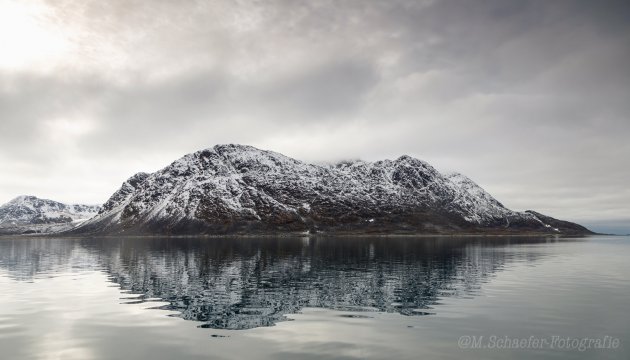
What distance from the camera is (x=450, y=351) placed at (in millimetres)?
29531

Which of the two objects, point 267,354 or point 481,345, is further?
point 481,345

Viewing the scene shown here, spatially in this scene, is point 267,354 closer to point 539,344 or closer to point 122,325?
point 122,325

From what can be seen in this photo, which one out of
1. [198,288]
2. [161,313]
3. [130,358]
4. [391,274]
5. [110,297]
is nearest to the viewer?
[130,358]

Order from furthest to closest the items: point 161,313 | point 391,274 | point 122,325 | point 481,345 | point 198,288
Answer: point 391,274, point 198,288, point 161,313, point 122,325, point 481,345

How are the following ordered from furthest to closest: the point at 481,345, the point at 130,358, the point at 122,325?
the point at 122,325
the point at 481,345
the point at 130,358

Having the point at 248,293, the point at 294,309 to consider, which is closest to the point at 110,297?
the point at 248,293

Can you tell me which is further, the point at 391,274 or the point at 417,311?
the point at 391,274

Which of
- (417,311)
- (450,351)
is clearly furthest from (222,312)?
(450,351)

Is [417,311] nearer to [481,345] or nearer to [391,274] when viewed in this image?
[481,345]

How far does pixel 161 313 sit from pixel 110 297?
1428 cm

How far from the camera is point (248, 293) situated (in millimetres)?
55031

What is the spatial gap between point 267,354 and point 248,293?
1057 inches

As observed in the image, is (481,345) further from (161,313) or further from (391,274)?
(391,274)

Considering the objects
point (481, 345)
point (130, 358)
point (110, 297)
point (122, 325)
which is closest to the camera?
point (130, 358)
